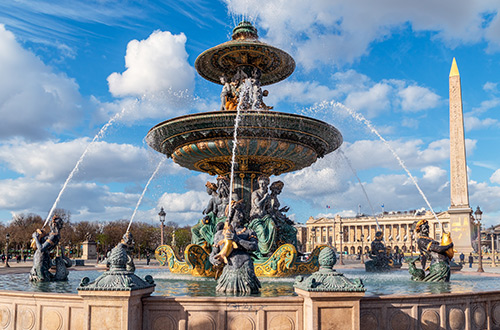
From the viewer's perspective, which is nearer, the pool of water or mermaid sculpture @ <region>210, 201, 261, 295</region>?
mermaid sculpture @ <region>210, 201, 261, 295</region>

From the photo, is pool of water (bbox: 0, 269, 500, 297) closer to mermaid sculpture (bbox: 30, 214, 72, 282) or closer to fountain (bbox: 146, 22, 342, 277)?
mermaid sculpture (bbox: 30, 214, 72, 282)

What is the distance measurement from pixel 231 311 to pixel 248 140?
6.59 metres

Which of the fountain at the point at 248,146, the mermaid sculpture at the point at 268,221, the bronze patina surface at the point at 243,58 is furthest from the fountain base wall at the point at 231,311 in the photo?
the bronze patina surface at the point at 243,58

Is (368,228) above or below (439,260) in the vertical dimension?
above

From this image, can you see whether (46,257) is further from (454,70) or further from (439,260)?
(454,70)

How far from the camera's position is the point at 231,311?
569 cm

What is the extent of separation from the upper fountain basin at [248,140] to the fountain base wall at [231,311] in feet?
19.7

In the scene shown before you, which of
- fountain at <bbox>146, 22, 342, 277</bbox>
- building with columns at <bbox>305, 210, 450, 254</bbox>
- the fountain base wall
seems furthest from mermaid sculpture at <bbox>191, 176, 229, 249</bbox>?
building with columns at <bbox>305, 210, 450, 254</bbox>

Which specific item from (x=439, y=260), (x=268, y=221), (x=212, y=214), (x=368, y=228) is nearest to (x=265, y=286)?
(x=268, y=221)

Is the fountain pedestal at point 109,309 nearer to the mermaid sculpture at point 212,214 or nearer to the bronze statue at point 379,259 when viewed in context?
the mermaid sculpture at point 212,214

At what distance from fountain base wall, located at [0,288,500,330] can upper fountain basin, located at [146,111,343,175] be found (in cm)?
600

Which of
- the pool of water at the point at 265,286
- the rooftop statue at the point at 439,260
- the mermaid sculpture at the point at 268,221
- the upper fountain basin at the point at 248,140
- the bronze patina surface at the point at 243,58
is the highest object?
the bronze patina surface at the point at 243,58

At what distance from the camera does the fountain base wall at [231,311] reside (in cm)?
543

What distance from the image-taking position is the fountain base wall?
5.43m
